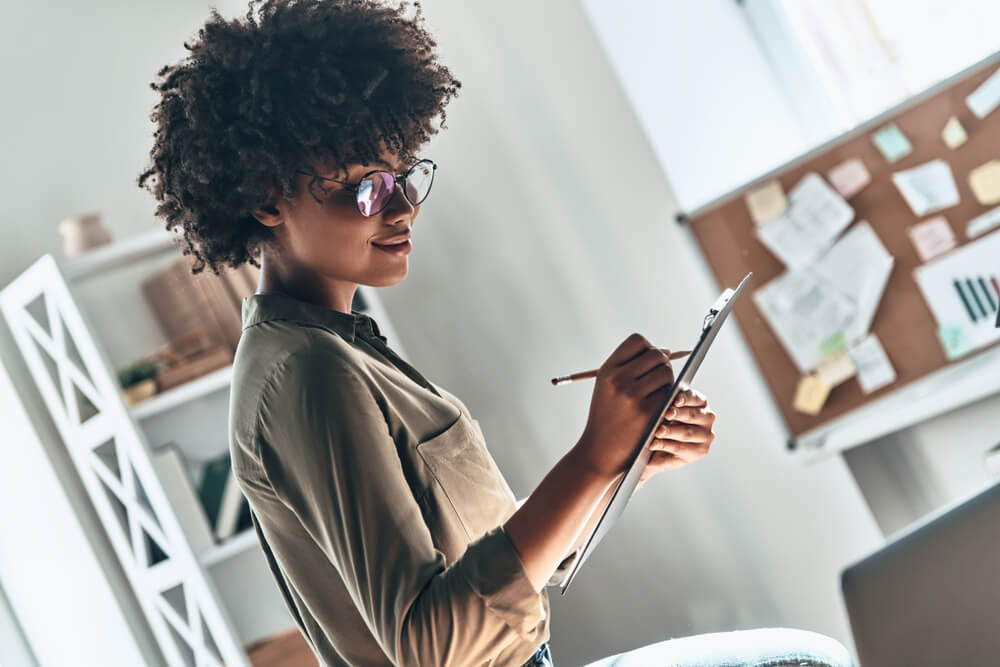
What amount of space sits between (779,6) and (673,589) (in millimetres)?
1490

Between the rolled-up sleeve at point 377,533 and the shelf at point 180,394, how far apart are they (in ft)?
4.44

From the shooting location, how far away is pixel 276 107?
3.27 ft

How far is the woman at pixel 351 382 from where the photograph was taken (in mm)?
858

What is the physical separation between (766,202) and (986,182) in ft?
1.48

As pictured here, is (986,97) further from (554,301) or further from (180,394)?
(180,394)

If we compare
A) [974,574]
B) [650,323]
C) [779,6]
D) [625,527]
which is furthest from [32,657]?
[779,6]

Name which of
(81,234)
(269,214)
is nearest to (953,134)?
(269,214)

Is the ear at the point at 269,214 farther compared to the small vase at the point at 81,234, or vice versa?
the small vase at the point at 81,234

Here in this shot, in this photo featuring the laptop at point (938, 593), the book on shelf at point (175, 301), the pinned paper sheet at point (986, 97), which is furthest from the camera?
the book on shelf at point (175, 301)

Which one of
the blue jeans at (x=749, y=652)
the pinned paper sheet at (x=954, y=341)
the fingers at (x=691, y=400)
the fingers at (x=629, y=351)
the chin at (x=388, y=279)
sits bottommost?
the blue jeans at (x=749, y=652)

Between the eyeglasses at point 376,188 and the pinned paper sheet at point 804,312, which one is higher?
the eyeglasses at point 376,188

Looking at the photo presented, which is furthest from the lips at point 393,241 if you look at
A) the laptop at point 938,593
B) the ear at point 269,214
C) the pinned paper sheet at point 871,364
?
the pinned paper sheet at point 871,364

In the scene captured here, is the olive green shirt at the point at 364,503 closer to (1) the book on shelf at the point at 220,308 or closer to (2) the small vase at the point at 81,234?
(1) the book on shelf at the point at 220,308

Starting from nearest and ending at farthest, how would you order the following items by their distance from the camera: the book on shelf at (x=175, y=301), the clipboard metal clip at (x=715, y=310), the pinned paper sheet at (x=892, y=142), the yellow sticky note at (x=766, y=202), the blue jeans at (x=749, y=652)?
the clipboard metal clip at (x=715, y=310) → the blue jeans at (x=749, y=652) → the pinned paper sheet at (x=892, y=142) → the yellow sticky note at (x=766, y=202) → the book on shelf at (x=175, y=301)
